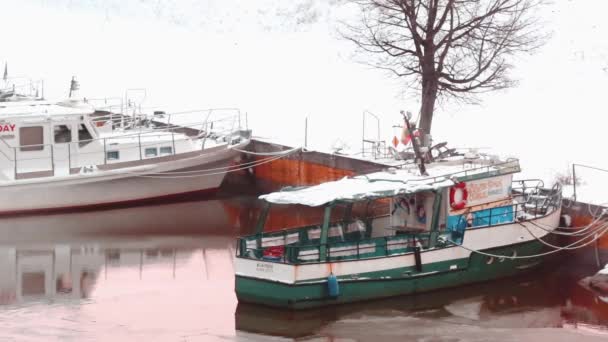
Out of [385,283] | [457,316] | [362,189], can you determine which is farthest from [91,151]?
[457,316]

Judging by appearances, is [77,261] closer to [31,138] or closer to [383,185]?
[31,138]

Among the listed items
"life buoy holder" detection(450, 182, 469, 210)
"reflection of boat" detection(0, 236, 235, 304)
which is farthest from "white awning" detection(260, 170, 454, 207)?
"reflection of boat" detection(0, 236, 235, 304)

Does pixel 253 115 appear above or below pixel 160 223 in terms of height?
above

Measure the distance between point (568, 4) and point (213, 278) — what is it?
2400 centimetres

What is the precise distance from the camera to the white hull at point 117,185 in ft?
101

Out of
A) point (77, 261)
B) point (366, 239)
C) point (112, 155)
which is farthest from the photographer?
point (112, 155)

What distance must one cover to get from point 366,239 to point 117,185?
11246 mm

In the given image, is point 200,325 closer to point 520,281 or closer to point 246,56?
point 520,281

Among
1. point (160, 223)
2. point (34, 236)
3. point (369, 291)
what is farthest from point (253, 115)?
point (369, 291)

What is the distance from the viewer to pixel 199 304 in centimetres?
2227

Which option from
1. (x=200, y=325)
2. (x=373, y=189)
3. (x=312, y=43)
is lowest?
(x=200, y=325)

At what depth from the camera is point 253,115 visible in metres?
39.5

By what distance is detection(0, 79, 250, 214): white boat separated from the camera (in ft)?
101

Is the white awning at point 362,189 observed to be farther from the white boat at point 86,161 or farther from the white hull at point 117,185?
the white boat at point 86,161
